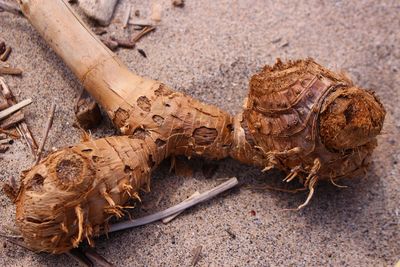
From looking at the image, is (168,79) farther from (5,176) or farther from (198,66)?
(5,176)

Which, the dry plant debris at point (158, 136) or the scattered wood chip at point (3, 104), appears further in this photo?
the scattered wood chip at point (3, 104)

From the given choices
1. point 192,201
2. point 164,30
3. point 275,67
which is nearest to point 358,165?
point 275,67

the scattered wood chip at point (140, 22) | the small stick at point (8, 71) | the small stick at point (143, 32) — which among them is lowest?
the small stick at point (8, 71)

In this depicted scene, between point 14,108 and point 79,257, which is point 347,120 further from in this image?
point 14,108

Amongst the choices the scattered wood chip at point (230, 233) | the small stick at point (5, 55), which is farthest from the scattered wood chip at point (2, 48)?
the scattered wood chip at point (230, 233)

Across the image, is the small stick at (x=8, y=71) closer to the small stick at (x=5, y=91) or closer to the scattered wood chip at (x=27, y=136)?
the small stick at (x=5, y=91)

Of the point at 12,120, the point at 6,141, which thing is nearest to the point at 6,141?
the point at 6,141

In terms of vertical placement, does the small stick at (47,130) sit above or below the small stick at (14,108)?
below
